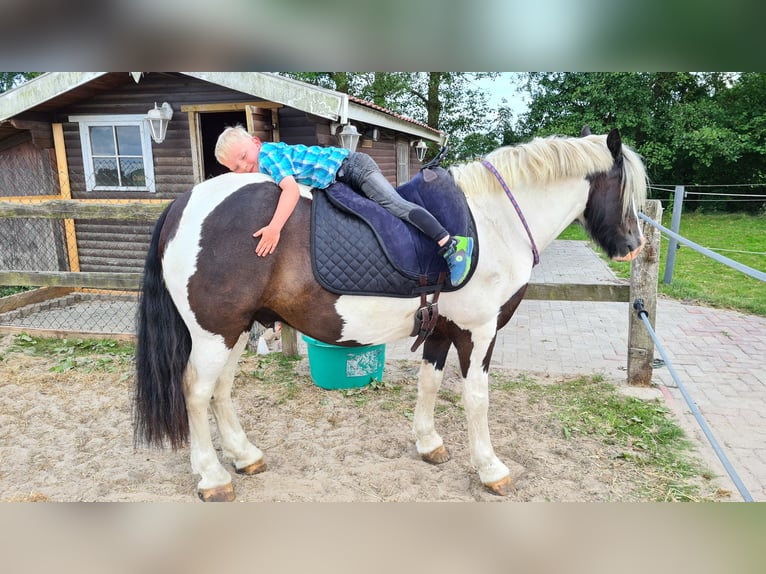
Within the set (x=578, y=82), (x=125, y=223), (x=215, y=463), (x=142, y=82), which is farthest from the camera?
(x=578, y=82)

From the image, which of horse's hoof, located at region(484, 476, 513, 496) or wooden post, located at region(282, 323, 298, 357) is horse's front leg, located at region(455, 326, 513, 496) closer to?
horse's hoof, located at region(484, 476, 513, 496)

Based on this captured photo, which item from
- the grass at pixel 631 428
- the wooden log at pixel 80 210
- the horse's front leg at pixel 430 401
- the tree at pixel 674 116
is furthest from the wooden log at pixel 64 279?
the tree at pixel 674 116

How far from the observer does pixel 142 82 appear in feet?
22.4

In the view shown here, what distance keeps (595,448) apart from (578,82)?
12.7 meters

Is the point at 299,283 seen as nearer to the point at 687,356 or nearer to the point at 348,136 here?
the point at 687,356

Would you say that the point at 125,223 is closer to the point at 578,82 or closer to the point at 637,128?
the point at 578,82

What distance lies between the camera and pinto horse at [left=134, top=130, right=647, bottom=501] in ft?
7.10

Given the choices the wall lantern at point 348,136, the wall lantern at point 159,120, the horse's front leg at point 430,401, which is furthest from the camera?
the wall lantern at point 159,120

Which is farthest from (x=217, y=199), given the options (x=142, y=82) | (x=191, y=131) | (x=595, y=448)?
(x=142, y=82)

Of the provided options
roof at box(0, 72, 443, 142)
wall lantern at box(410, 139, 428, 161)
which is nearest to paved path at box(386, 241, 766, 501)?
roof at box(0, 72, 443, 142)

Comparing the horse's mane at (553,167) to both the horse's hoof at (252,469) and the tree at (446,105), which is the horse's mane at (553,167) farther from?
the tree at (446,105)

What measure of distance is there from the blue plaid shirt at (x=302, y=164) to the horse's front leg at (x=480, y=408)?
3.60 feet

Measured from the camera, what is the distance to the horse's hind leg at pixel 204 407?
2.26m

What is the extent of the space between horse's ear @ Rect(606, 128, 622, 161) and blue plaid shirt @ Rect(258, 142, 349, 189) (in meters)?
1.38
